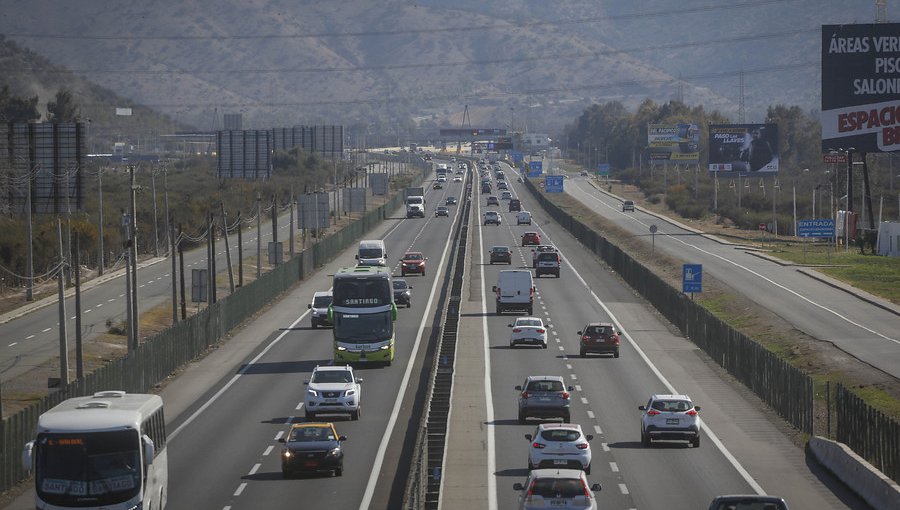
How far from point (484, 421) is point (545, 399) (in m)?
2.45

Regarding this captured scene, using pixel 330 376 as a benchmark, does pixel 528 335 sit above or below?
below

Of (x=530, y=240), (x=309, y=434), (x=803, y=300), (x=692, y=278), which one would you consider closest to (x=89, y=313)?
(x=692, y=278)

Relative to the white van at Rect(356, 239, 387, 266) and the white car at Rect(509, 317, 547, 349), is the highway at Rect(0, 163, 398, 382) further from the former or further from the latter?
the white car at Rect(509, 317, 547, 349)

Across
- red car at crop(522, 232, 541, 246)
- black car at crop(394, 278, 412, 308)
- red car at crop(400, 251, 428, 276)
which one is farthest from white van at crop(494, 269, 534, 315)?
red car at crop(522, 232, 541, 246)

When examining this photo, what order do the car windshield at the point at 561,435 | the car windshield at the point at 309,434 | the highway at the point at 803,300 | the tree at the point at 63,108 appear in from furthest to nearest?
the tree at the point at 63,108
the highway at the point at 803,300
the car windshield at the point at 309,434
the car windshield at the point at 561,435

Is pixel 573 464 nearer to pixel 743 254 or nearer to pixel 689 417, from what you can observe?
pixel 689 417

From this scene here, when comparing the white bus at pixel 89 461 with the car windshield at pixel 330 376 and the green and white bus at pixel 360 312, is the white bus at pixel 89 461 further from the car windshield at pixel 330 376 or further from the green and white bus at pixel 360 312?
the green and white bus at pixel 360 312

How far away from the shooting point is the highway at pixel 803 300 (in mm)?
59875

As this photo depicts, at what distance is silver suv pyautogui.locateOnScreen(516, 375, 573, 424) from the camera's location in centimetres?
3959

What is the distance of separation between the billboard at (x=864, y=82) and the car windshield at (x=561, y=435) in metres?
69.9

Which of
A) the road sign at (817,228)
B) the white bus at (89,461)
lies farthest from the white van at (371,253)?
the white bus at (89,461)

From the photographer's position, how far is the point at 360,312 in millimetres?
51656

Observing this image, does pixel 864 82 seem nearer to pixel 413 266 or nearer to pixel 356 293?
pixel 413 266

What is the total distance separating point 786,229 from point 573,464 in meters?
114
